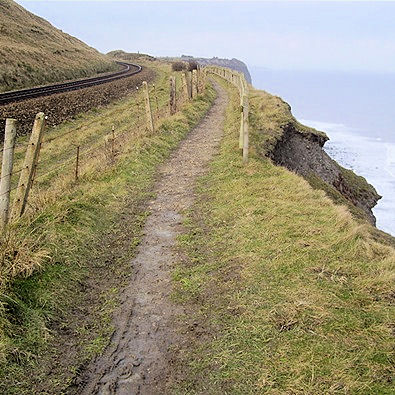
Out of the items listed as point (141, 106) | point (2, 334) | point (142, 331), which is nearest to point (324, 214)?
point (142, 331)

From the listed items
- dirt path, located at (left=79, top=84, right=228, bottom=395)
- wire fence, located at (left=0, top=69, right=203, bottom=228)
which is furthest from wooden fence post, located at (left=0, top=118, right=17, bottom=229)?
dirt path, located at (left=79, top=84, right=228, bottom=395)

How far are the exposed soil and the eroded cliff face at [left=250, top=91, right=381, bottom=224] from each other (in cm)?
1070

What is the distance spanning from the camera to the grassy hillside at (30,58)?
A: 32.7 m

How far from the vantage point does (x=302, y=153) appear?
70.7 feet

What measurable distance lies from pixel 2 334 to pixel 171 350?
6.13 ft

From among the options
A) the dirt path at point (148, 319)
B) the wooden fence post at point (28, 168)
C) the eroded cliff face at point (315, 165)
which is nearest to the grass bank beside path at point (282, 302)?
the dirt path at point (148, 319)

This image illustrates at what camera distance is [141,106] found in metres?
29.7

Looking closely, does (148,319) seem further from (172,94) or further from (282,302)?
(172,94)

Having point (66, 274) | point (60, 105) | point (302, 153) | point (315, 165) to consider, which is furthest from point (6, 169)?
point (60, 105)

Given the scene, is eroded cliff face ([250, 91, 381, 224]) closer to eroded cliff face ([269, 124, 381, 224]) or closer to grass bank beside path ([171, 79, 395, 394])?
eroded cliff face ([269, 124, 381, 224])

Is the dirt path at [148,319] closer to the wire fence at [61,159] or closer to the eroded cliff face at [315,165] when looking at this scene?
the wire fence at [61,159]

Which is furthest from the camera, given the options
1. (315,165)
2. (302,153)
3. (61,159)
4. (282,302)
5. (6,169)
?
(315,165)

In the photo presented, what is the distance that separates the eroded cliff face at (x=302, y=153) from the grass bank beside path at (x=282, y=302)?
794 centimetres

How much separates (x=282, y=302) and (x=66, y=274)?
3.10 metres
